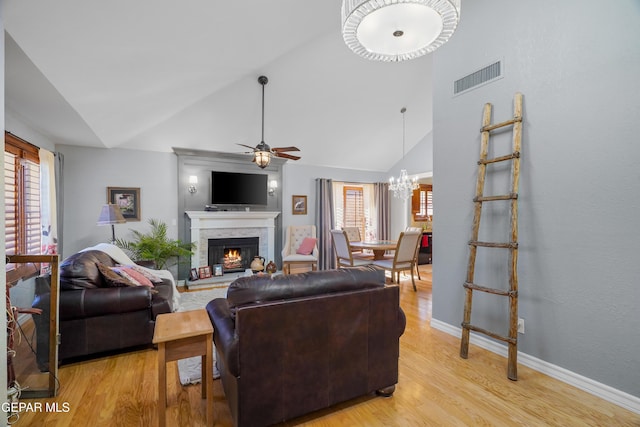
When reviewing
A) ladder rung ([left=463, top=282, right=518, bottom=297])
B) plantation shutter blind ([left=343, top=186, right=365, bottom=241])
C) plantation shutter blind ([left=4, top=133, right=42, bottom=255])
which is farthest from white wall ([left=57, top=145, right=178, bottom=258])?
ladder rung ([left=463, top=282, right=518, bottom=297])

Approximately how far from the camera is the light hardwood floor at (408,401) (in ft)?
5.70

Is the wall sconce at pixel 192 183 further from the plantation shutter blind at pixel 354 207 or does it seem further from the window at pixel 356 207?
the plantation shutter blind at pixel 354 207

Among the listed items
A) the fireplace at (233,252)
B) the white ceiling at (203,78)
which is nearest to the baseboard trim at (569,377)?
the white ceiling at (203,78)

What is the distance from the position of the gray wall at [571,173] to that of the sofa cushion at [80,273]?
3.53 metres

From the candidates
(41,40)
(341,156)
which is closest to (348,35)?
(41,40)

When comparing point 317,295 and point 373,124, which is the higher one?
point 373,124

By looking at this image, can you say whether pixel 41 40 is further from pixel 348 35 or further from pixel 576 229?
pixel 576 229

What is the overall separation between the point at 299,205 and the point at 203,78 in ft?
11.4

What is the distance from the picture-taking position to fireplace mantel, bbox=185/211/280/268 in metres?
5.16

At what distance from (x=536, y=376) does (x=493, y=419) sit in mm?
807

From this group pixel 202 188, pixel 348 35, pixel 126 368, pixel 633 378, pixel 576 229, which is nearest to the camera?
pixel 348 35

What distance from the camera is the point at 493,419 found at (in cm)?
175

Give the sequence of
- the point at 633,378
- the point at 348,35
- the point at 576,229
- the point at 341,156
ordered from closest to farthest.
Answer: the point at 348,35 < the point at 633,378 < the point at 576,229 < the point at 341,156

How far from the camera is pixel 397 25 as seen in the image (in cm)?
143
